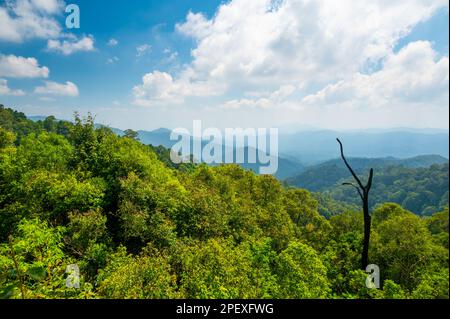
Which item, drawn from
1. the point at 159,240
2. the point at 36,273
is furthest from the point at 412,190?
the point at 36,273

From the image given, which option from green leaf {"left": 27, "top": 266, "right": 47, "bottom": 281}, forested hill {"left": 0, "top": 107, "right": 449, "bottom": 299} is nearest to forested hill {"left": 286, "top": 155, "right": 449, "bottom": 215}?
forested hill {"left": 0, "top": 107, "right": 449, "bottom": 299}

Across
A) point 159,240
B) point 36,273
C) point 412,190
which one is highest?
point 36,273

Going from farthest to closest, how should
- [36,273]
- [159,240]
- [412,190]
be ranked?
[412,190] → [159,240] → [36,273]

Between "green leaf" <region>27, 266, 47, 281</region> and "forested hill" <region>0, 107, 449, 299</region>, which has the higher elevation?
"green leaf" <region>27, 266, 47, 281</region>

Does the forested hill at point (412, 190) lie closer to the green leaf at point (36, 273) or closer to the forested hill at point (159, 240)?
the forested hill at point (159, 240)

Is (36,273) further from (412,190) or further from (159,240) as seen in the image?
(412,190)

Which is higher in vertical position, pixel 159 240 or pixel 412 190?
pixel 159 240

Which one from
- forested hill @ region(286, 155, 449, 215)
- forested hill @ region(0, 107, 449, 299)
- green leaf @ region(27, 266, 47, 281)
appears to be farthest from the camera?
forested hill @ region(286, 155, 449, 215)

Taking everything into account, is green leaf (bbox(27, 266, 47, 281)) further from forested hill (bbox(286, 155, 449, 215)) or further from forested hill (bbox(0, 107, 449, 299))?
forested hill (bbox(286, 155, 449, 215))

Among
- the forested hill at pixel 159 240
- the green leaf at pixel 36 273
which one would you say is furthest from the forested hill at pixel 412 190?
the green leaf at pixel 36 273

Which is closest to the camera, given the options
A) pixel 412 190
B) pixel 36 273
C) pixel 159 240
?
pixel 36 273
